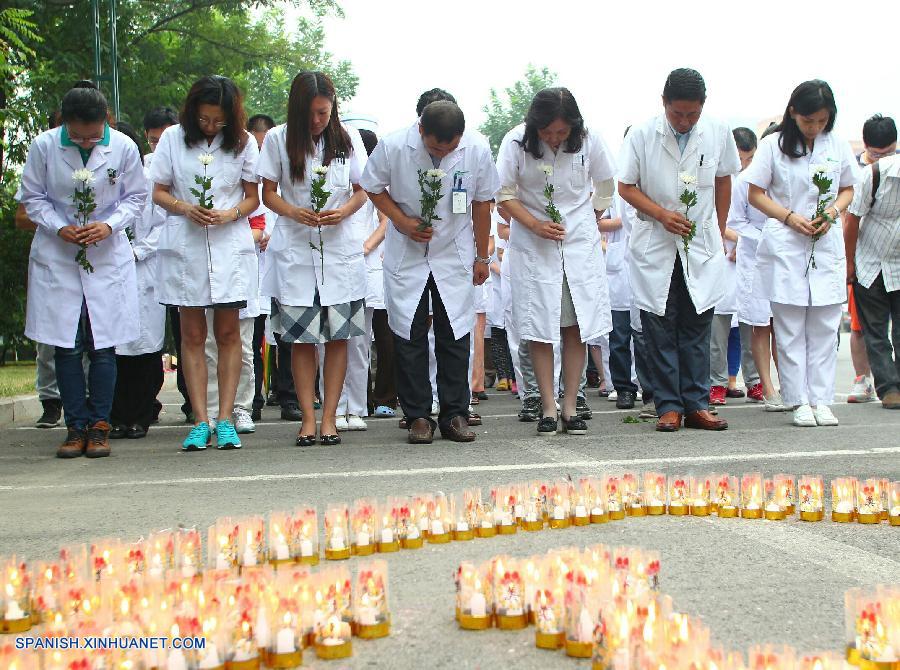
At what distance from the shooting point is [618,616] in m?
2.97

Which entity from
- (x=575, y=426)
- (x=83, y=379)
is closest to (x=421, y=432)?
(x=575, y=426)

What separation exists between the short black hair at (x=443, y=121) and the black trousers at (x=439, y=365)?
3.30 feet

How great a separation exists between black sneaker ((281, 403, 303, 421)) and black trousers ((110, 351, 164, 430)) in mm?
1374

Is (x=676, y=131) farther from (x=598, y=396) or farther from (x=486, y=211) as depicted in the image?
(x=598, y=396)

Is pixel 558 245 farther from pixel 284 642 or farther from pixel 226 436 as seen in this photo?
pixel 284 642

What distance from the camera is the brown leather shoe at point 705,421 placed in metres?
8.01

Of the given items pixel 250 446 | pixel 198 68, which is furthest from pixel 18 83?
pixel 198 68

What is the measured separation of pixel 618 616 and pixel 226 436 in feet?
16.2

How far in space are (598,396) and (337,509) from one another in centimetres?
791

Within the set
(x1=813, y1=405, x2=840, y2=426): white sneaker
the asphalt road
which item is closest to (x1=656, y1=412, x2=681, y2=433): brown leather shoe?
the asphalt road

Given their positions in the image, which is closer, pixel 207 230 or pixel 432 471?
pixel 432 471

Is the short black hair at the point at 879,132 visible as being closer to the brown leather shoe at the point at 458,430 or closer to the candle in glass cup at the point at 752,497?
the brown leather shoe at the point at 458,430

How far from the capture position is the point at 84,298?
7.57 metres

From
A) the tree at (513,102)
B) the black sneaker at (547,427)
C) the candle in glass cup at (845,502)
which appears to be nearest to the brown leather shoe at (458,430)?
the black sneaker at (547,427)
